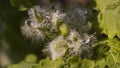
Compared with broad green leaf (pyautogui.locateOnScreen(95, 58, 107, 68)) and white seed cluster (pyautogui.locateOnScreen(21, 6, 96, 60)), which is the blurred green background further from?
broad green leaf (pyautogui.locateOnScreen(95, 58, 107, 68))

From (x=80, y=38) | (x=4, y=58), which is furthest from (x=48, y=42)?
(x=4, y=58)

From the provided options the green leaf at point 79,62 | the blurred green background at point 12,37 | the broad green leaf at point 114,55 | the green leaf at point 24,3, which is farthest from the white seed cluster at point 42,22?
the blurred green background at point 12,37

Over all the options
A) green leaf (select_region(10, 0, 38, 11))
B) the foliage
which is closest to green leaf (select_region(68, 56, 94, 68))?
the foliage

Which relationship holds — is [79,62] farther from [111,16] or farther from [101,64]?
[111,16]

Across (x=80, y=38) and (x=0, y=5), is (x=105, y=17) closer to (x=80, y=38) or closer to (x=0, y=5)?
(x=80, y=38)

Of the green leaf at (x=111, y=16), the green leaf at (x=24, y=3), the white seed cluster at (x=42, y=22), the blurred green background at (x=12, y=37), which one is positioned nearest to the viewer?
the green leaf at (x=111, y=16)

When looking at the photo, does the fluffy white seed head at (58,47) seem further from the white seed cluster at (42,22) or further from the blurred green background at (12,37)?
the blurred green background at (12,37)

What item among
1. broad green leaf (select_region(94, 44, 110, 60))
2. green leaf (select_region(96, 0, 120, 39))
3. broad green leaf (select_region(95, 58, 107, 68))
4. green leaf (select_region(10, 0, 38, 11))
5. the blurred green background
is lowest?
broad green leaf (select_region(95, 58, 107, 68))

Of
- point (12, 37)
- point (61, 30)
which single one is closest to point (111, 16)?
point (61, 30)
